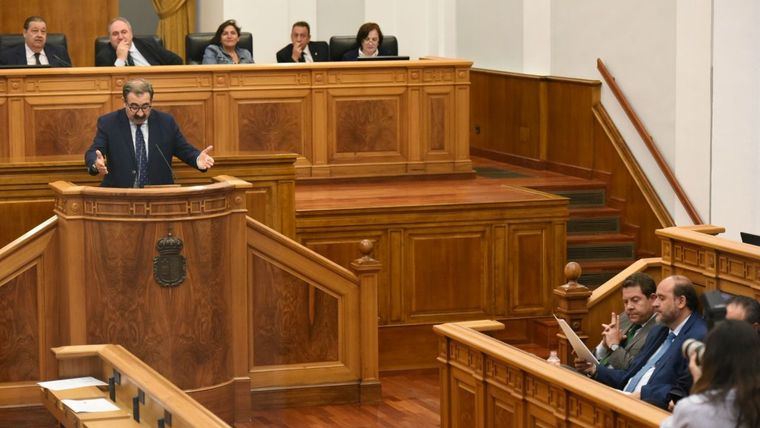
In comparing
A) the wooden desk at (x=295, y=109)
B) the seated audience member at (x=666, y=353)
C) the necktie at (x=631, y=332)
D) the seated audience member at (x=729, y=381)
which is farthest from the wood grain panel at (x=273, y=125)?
the seated audience member at (x=729, y=381)

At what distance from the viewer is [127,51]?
388 inches

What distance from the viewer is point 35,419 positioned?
7289 millimetres

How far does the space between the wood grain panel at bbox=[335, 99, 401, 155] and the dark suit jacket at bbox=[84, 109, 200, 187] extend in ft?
9.29

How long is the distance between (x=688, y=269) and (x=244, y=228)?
221 cm

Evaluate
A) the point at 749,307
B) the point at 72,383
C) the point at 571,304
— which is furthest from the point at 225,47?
the point at 749,307

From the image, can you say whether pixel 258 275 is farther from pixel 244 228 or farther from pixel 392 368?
pixel 392 368

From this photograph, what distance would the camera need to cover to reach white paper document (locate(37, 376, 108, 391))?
5.86 m

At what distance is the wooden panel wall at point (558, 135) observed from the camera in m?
10.5

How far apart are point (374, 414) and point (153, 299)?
137 cm

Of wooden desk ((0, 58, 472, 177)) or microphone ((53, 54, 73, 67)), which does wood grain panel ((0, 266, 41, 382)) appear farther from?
microphone ((53, 54, 73, 67))

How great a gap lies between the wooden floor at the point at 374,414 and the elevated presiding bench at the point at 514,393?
1224mm

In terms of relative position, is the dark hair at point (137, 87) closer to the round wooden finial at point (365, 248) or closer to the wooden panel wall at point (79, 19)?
the round wooden finial at point (365, 248)

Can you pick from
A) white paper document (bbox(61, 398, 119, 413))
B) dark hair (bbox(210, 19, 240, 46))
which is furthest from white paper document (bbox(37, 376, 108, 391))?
dark hair (bbox(210, 19, 240, 46))

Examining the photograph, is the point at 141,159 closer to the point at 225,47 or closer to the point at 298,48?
the point at 225,47
